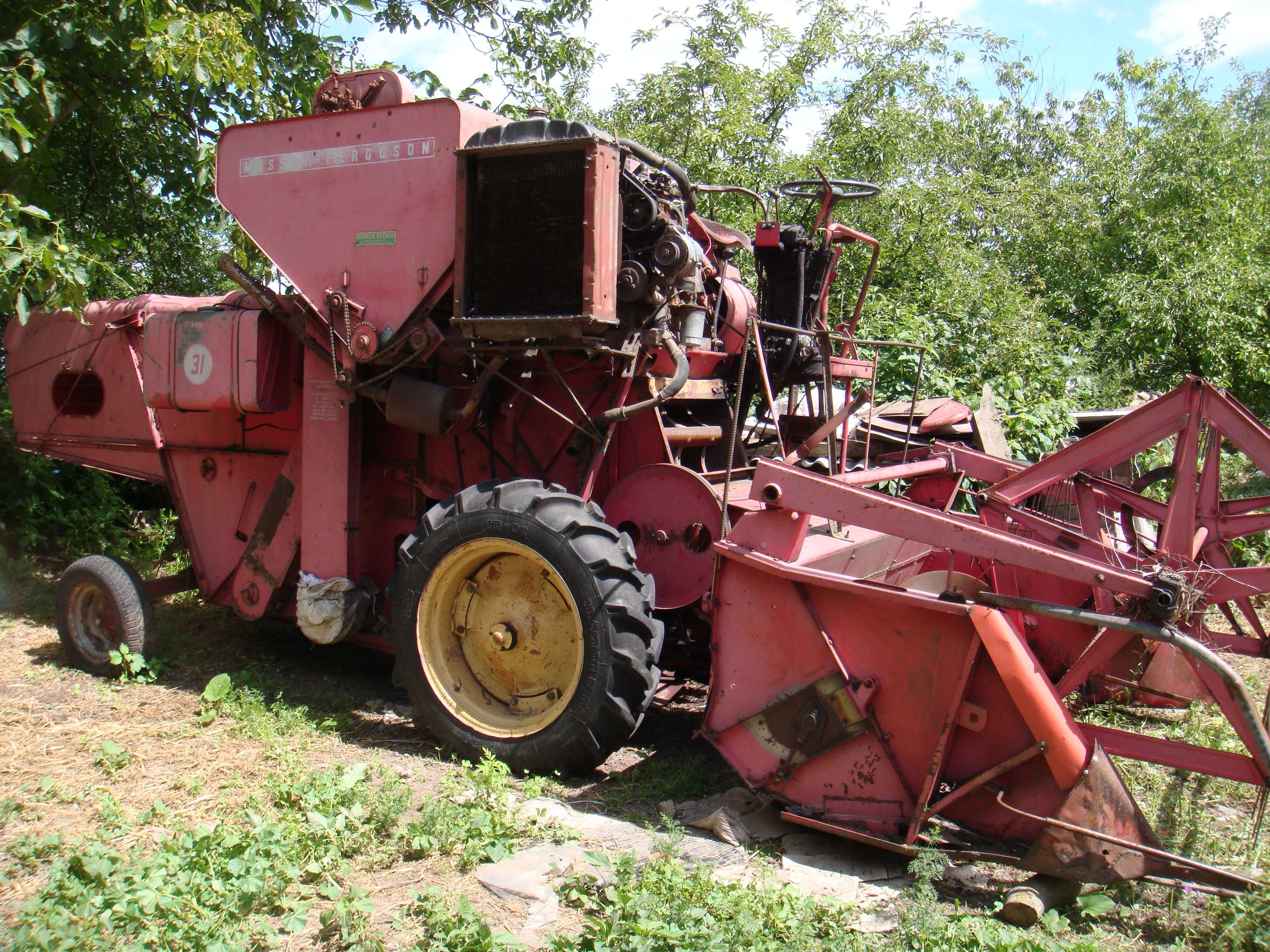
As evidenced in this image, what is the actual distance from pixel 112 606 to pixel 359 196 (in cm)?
276

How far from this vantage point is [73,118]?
7.84 metres

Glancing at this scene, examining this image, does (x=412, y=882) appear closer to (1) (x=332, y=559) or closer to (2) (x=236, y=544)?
(1) (x=332, y=559)

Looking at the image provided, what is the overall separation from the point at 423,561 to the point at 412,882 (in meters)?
1.53

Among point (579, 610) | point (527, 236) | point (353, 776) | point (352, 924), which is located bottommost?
point (352, 924)

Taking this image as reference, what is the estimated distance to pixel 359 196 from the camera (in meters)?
4.99

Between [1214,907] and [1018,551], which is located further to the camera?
[1018,551]

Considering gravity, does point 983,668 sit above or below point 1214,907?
above

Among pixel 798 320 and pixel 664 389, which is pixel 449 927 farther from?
pixel 798 320

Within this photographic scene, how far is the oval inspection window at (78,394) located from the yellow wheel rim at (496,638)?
3233 millimetres

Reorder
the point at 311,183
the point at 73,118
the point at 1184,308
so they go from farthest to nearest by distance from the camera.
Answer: the point at 1184,308 → the point at 73,118 → the point at 311,183

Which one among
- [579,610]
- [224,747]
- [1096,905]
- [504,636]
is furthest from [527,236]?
[1096,905]

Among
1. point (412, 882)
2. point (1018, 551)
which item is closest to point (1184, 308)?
point (1018, 551)

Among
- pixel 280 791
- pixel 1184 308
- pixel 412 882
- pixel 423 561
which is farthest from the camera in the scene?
pixel 1184 308

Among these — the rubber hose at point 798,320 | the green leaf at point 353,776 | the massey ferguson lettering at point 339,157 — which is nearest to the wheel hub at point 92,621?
the green leaf at point 353,776
